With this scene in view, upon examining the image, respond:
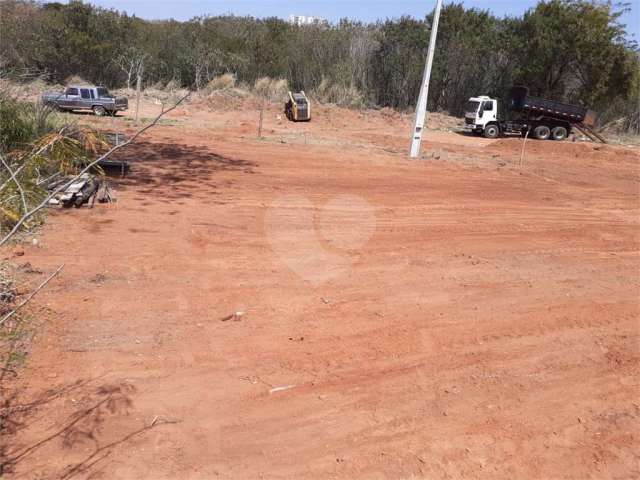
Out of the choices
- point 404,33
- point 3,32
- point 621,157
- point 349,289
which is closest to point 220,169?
point 349,289

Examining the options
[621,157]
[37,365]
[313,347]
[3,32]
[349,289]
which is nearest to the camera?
[37,365]

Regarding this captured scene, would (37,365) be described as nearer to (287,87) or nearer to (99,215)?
(99,215)

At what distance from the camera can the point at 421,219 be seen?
11.6 m

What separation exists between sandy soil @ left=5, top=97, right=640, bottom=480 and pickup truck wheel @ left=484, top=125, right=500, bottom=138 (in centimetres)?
1601

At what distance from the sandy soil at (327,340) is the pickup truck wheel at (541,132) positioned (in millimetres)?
15609

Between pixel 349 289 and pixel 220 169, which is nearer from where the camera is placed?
pixel 349 289

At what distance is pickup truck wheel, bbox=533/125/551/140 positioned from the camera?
2781 cm

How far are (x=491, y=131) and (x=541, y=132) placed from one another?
2244 mm

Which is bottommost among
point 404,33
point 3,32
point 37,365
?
point 37,365

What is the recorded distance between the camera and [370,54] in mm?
37562

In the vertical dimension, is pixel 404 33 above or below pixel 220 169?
above

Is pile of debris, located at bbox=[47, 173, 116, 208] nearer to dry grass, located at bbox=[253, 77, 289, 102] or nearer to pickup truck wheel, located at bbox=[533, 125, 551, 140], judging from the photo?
pickup truck wheel, located at bbox=[533, 125, 551, 140]

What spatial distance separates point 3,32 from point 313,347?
31.4m

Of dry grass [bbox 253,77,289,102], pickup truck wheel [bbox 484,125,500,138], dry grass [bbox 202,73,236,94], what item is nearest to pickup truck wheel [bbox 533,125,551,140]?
pickup truck wheel [bbox 484,125,500,138]
